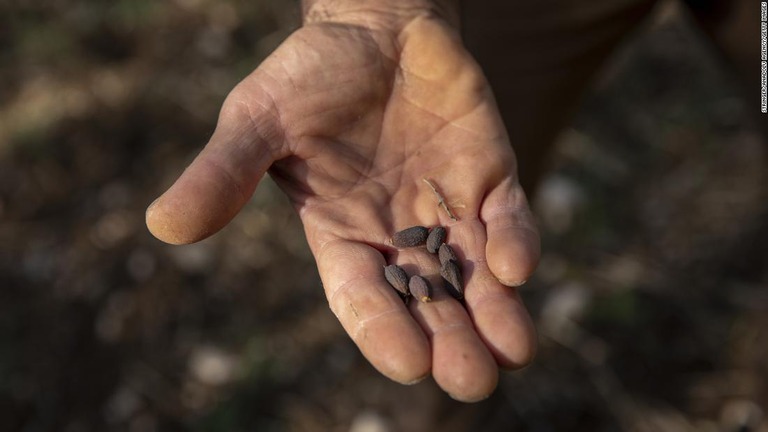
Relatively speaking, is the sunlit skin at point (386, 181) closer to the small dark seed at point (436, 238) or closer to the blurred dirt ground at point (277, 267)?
the small dark seed at point (436, 238)

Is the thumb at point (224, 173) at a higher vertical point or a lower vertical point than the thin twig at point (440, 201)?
higher

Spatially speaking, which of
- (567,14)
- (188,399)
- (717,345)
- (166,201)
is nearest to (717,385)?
(717,345)

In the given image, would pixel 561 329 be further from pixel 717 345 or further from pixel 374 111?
pixel 374 111

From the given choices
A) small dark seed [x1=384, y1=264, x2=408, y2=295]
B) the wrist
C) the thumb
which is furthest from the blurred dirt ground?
small dark seed [x1=384, y1=264, x2=408, y2=295]

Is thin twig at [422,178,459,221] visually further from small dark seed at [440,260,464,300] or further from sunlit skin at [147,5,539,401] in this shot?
small dark seed at [440,260,464,300]

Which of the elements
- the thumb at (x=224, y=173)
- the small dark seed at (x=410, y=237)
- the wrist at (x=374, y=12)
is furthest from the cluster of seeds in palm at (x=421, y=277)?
the wrist at (x=374, y=12)

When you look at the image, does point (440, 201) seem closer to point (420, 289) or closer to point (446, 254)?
point (446, 254)

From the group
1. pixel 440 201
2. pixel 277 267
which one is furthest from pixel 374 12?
pixel 277 267

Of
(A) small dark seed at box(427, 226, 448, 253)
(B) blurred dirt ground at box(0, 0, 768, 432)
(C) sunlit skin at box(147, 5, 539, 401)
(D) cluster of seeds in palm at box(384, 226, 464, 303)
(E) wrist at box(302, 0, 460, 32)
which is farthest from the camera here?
(B) blurred dirt ground at box(0, 0, 768, 432)
